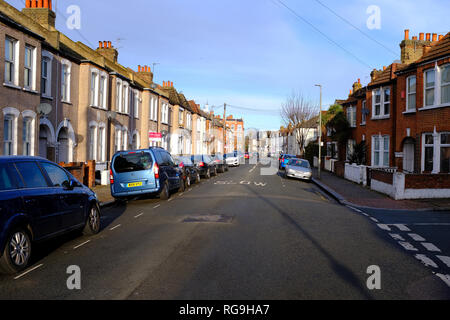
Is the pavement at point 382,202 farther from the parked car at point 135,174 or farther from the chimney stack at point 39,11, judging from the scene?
the chimney stack at point 39,11

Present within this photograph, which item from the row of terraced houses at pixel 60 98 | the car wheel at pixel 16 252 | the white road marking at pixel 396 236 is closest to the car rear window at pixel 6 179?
the car wheel at pixel 16 252

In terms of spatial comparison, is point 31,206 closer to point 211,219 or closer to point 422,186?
point 211,219

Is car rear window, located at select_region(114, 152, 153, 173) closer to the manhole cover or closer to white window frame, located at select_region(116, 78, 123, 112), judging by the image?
the manhole cover

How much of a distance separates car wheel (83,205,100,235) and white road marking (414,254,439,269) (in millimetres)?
6409

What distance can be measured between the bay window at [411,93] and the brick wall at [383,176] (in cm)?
456

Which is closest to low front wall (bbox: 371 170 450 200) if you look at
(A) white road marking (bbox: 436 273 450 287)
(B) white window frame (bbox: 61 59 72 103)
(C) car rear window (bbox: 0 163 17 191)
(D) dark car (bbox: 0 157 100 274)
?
(A) white road marking (bbox: 436 273 450 287)

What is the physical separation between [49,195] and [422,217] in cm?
1043

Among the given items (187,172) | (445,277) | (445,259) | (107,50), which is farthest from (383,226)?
(107,50)

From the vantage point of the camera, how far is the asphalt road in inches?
201

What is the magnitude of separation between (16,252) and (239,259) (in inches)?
131

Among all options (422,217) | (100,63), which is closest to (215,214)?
(422,217)

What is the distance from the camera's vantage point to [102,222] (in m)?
10.6

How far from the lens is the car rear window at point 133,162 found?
14086 mm

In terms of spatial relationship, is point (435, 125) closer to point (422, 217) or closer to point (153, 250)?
point (422, 217)
